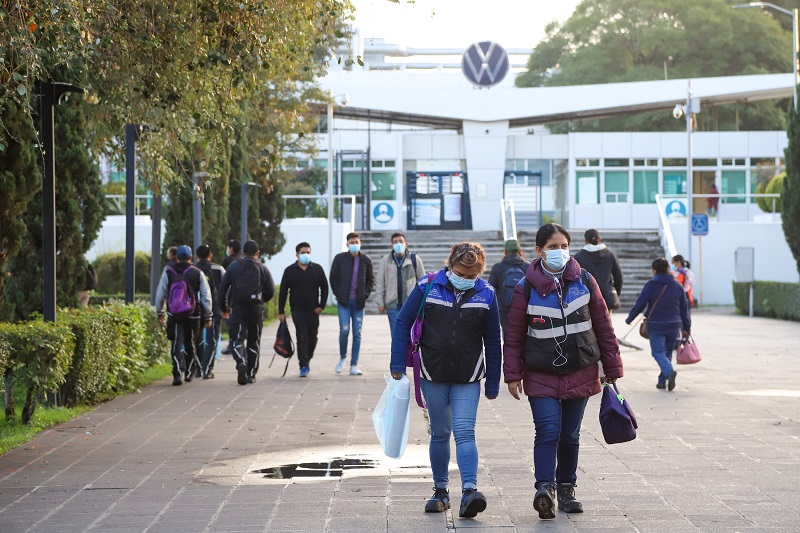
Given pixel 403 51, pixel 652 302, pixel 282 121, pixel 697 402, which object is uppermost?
pixel 403 51

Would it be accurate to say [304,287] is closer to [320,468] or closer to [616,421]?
[320,468]

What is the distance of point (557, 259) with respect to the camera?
7.16 m

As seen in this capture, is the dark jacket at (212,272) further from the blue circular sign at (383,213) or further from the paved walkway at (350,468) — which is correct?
the blue circular sign at (383,213)

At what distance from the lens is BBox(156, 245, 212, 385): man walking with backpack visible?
48.9ft

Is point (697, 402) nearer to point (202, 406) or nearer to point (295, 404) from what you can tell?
point (295, 404)

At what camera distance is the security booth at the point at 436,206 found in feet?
156

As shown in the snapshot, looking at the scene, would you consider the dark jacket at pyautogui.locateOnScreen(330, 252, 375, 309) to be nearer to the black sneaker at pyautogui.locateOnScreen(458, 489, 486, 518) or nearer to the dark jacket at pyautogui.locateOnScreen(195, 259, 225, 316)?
the dark jacket at pyautogui.locateOnScreen(195, 259, 225, 316)

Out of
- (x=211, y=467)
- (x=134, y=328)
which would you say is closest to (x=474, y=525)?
(x=211, y=467)

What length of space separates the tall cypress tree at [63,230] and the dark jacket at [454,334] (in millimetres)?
9101

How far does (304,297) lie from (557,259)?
359 inches

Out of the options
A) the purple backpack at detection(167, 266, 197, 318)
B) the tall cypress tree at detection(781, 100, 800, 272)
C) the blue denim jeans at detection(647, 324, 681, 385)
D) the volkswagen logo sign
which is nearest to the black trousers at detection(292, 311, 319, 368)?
the purple backpack at detection(167, 266, 197, 318)

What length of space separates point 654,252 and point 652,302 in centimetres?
2648

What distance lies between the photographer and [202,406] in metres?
12.8

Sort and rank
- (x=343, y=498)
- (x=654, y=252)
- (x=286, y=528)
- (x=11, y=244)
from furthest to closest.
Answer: (x=654, y=252) < (x=11, y=244) < (x=343, y=498) < (x=286, y=528)
